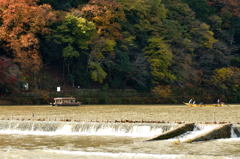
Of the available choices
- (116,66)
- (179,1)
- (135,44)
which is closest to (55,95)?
(116,66)

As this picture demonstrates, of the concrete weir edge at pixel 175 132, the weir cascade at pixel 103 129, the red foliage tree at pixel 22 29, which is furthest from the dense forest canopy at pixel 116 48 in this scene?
the concrete weir edge at pixel 175 132

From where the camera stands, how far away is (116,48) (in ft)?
221

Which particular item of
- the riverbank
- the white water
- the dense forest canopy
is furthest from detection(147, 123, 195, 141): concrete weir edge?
the dense forest canopy

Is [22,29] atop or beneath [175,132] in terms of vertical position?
atop

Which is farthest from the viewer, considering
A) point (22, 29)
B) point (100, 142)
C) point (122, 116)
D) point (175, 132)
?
point (22, 29)

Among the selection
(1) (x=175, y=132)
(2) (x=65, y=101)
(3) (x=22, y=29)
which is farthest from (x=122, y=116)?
(3) (x=22, y=29)

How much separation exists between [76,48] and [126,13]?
34.0 feet

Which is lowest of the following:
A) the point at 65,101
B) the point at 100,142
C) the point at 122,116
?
the point at 100,142

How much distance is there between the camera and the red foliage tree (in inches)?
2269

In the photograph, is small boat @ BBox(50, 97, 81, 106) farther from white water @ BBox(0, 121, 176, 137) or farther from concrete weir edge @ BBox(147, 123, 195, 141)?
concrete weir edge @ BBox(147, 123, 195, 141)

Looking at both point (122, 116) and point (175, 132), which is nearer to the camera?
point (175, 132)

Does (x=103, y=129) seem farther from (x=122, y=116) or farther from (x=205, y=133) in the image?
(x=122, y=116)

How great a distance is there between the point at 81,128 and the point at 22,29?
100 ft

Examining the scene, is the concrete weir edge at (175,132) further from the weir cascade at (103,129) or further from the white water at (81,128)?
the white water at (81,128)
